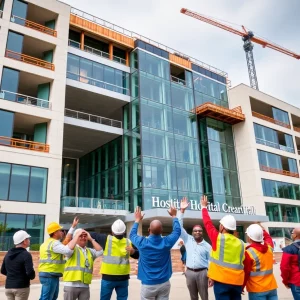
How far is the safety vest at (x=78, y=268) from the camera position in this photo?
5043 mm

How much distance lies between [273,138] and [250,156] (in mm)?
5982

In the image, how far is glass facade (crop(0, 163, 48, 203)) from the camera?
20406mm

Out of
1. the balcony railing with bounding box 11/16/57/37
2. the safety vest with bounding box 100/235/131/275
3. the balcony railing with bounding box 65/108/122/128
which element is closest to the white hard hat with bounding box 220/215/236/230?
the safety vest with bounding box 100/235/131/275

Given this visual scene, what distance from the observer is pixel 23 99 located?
75.9 ft

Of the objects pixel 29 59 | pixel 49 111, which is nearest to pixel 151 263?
pixel 49 111

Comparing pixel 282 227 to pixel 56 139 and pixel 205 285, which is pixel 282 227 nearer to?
pixel 56 139

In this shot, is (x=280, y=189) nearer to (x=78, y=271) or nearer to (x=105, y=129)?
(x=105, y=129)

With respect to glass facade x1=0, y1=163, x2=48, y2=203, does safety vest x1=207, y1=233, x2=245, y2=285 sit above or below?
below

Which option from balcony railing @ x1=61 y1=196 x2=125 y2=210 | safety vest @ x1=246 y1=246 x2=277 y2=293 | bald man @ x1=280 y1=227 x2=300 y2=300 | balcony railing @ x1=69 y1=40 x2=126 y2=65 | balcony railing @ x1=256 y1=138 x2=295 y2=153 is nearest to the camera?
safety vest @ x1=246 y1=246 x2=277 y2=293

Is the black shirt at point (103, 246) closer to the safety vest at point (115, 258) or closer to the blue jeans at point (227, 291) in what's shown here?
the safety vest at point (115, 258)

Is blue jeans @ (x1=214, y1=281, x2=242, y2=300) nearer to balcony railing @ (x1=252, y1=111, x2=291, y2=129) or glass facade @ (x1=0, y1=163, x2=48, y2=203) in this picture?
glass facade @ (x1=0, y1=163, x2=48, y2=203)

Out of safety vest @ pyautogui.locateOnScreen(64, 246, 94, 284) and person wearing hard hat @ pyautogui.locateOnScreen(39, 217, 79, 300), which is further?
person wearing hard hat @ pyautogui.locateOnScreen(39, 217, 79, 300)

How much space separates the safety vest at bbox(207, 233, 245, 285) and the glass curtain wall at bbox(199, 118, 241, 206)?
26.1 meters

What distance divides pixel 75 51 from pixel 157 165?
12091 mm
